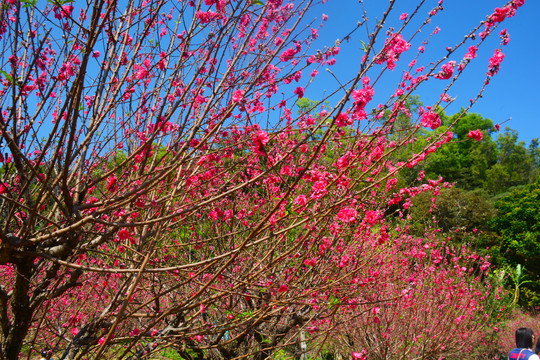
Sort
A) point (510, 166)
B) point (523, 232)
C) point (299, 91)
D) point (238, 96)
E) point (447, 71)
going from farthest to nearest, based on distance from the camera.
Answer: point (510, 166) < point (523, 232) < point (299, 91) < point (447, 71) < point (238, 96)

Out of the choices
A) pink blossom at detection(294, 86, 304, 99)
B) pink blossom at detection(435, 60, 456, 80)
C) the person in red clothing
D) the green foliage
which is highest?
the green foliage

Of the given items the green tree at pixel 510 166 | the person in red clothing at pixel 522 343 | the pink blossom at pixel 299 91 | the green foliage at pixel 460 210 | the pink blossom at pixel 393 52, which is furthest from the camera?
the green tree at pixel 510 166

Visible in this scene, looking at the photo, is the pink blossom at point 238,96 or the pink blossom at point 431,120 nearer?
the pink blossom at point 238,96

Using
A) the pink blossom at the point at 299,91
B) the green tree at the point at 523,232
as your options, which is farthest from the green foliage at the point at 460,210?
the pink blossom at the point at 299,91

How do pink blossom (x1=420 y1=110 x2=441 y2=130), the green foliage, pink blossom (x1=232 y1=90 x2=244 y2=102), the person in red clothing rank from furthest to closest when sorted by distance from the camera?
the green foliage → the person in red clothing → pink blossom (x1=420 y1=110 x2=441 y2=130) → pink blossom (x1=232 y1=90 x2=244 y2=102)

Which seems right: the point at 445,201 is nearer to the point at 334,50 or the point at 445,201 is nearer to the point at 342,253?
the point at 342,253

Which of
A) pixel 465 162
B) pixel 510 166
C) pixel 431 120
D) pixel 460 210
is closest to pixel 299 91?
pixel 431 120

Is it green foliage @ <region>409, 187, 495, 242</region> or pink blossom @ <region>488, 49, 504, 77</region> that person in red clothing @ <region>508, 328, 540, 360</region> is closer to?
pink blossom @ <region>488, 49, 504, 77</region>

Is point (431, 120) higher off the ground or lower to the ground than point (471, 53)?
lower

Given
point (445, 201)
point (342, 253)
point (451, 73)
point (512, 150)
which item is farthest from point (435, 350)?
point (512, 150)

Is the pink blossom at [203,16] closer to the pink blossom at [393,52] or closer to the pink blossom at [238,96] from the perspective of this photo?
the pink blossom at [238,96]

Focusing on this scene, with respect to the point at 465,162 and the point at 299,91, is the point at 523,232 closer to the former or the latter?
the point at 299,91

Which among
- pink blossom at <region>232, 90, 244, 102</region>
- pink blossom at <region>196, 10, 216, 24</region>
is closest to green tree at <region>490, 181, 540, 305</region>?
pink blossom at <region>232, 90, 244, 102</region>

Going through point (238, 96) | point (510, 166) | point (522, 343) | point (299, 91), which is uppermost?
point (510, 166)
